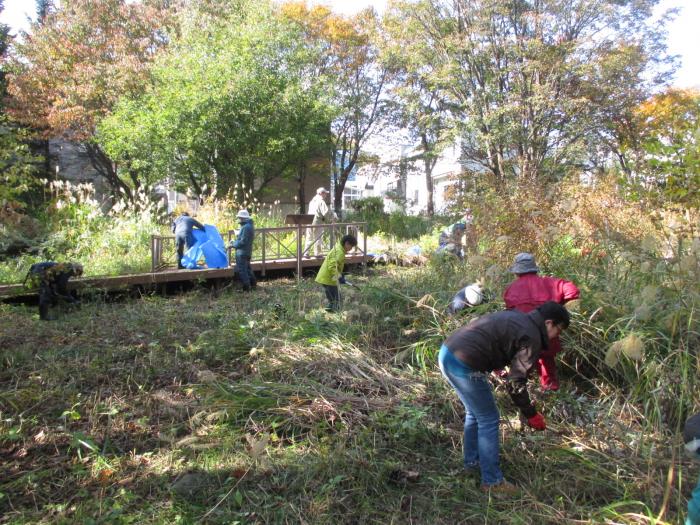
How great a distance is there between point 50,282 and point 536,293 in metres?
5.88

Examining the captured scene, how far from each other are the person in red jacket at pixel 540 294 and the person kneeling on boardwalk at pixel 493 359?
107 cm

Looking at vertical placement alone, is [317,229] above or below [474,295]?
above

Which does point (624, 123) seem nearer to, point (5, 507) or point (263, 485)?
point (263, 485)

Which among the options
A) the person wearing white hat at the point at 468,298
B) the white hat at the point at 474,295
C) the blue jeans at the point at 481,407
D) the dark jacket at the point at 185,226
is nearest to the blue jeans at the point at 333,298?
the person wearing white hat at the point at 468,298

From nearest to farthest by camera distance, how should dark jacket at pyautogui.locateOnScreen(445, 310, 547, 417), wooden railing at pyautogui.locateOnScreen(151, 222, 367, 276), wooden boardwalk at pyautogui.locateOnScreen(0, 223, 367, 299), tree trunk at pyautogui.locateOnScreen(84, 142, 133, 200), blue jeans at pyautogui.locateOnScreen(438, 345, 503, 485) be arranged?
1. dark jacket at pyautogui.locateOnScreen(445, 310, 547, 417)
2. blue jeans at pyautogui.locateOnScreen(438, 345, 503, 485)
3. wooden boardwalk at pyautogui.locateOnScreen(0, 223, 367, 299)
4. wooden railing at pyautogui.locateOnScreen(151, 222, 367, 276)
5. tree trunk at pyautogui.locateOnScreen(84, 142, 133, 200)

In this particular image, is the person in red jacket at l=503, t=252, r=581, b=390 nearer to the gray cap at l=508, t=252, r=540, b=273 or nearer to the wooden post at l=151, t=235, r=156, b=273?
the gray cap at l=508, t=252, r=540, b=273

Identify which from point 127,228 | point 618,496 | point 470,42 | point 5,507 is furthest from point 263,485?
point 470,42

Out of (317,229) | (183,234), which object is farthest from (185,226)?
(317,229)

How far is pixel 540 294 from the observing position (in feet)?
14.5

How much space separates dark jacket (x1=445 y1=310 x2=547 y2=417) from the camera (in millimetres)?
3000

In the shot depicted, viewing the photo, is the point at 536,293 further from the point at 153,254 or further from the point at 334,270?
the point at 153,254

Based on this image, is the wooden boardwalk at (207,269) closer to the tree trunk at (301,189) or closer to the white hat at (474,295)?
the white hat at (474,295)

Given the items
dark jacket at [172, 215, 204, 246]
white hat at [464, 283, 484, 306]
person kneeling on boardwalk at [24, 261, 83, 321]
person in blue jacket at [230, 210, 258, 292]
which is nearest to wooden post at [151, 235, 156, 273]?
dark jacket at [172, 215, 204, 246]

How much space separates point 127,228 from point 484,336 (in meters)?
9.39
